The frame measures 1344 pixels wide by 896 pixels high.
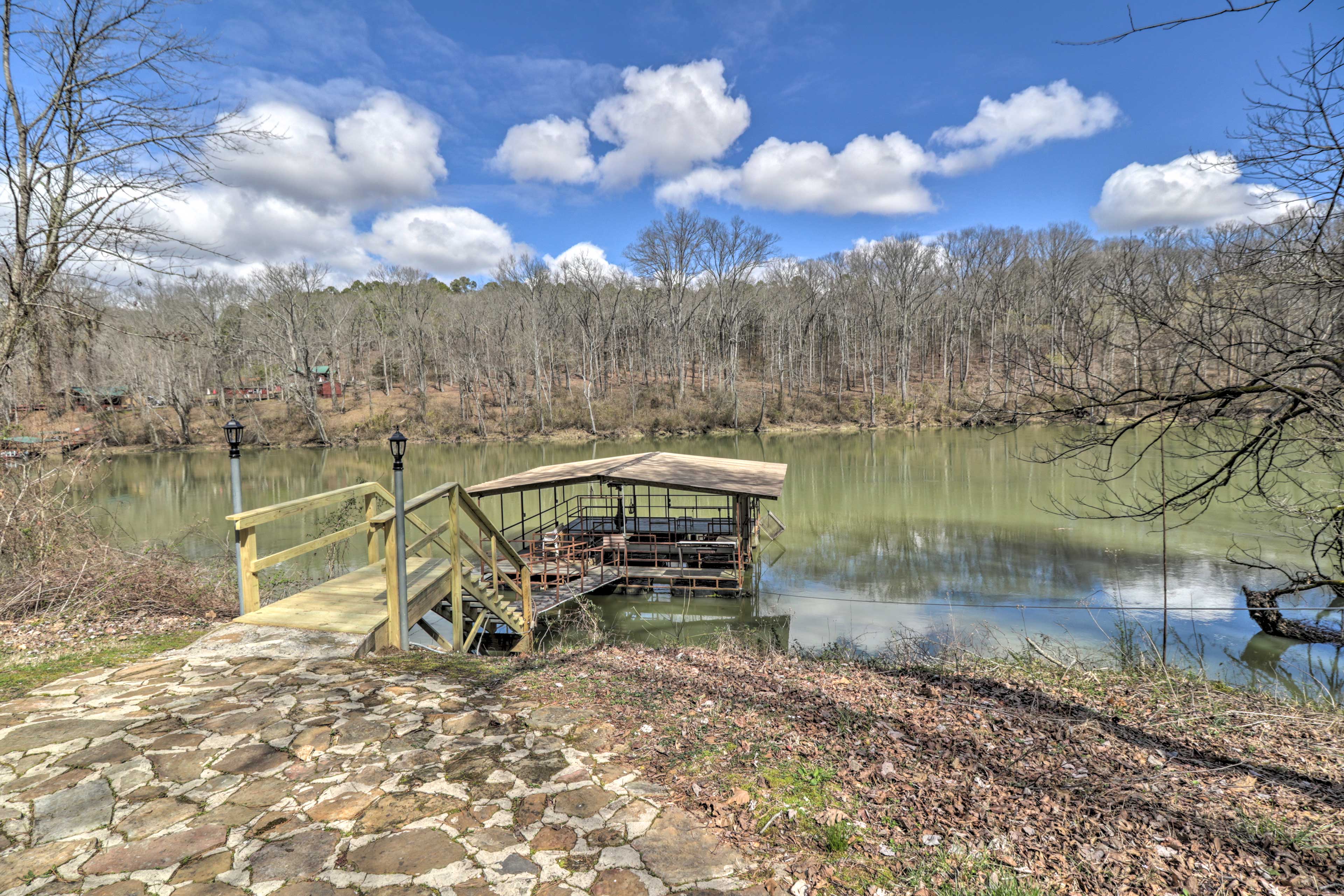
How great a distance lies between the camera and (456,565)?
22.8ft

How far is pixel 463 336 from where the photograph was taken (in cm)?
5622

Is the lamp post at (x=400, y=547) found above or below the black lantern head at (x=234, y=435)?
below

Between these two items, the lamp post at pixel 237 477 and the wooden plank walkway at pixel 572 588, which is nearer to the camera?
the lamp post at pixel 237 477

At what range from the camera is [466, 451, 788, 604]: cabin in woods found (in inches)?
537

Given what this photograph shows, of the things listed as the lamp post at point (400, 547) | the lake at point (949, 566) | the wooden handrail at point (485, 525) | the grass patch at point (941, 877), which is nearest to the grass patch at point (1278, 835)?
the grass patch at point (941, 877)

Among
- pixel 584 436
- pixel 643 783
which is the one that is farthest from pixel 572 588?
pixel 584 436

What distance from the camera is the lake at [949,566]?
10031mm

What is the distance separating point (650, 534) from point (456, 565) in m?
9.05

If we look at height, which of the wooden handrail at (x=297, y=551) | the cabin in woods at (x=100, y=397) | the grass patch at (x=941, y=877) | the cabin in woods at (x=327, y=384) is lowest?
the grass patch at (x=941, y=877)

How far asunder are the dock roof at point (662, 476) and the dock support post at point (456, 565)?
6388 millimetres

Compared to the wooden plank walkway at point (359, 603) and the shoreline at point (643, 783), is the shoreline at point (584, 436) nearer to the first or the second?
the wooden plank walkway at point (359, 603)

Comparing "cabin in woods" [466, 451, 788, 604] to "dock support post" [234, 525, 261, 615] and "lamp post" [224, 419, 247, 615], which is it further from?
"dock support post" [234, 525, 261, 615]

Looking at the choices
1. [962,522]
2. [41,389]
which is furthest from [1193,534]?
[41,389]

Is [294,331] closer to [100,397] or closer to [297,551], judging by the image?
[100,397]
